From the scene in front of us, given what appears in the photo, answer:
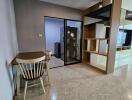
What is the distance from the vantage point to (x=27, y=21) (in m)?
2.96

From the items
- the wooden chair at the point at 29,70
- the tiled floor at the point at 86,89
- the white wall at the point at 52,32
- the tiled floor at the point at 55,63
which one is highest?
the white wall at the point at 52,32

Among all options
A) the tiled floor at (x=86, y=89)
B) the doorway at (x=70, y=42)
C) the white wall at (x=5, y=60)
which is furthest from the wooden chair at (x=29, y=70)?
the doorway at (x=70, y=42)

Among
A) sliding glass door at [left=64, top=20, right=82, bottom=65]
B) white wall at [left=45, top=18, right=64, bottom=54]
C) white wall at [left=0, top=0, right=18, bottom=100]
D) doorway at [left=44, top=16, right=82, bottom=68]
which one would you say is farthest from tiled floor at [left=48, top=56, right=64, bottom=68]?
white wall at [left=0, top=0, right=18, bottom=100]

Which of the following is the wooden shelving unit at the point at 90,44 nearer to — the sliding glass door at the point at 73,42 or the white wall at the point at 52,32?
the sliding glass door at the point at 73,42

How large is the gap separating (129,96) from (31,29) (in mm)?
3327

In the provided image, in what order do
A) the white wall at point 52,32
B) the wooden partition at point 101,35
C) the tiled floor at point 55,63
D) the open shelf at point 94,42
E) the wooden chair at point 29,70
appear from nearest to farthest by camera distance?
1. the wooden chair at point 29,70
2. the wooden partition at point 101,35
3. the open shelf at point 94,42
4. the tiled floor at point 55,63
5. the white wall at point 52,32

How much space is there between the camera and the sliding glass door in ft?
12.7

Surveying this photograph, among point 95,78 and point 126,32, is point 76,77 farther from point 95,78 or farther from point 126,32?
point 126,32

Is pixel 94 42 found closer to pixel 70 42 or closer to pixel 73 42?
pixel 73 42

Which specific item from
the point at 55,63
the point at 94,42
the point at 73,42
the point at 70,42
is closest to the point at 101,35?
the point at 94,42

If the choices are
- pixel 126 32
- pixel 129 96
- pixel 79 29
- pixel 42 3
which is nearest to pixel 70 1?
pixel 42 3

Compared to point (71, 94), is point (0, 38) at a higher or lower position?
higher

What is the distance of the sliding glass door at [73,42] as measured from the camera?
12.7ft

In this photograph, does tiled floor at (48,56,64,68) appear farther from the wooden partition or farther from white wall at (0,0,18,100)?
white wall at (0,0,18,100)
